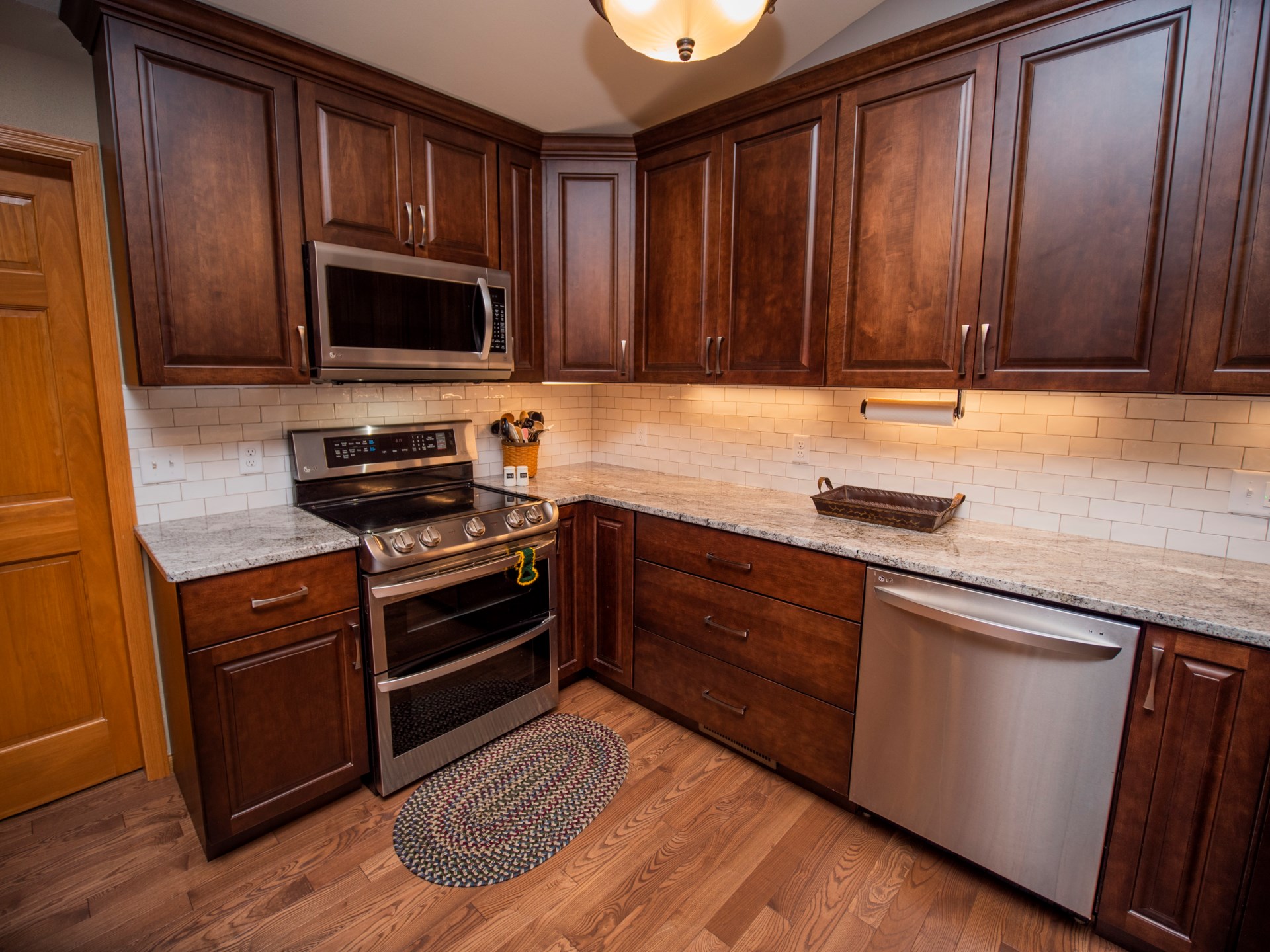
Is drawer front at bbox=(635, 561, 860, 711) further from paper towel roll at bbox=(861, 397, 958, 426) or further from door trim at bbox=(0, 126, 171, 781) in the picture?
door trim at bbox=(0, 126, 171, 781)

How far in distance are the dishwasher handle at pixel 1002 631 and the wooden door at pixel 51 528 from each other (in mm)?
2557

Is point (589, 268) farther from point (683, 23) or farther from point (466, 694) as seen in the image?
point (466, 694)

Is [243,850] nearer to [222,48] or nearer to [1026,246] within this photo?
[222,48]

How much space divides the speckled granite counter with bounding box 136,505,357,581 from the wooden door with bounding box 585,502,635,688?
3.30ft

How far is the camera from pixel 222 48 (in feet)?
5.77

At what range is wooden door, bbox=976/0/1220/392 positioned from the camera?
1464 mm

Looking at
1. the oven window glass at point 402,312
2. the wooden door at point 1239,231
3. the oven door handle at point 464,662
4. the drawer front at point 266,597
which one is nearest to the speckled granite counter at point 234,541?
the drawer front at point 266,597

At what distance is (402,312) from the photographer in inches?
83.7

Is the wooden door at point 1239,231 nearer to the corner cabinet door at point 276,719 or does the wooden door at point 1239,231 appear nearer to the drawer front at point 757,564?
the drawer front at point 757,564

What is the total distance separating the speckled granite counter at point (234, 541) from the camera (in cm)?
164

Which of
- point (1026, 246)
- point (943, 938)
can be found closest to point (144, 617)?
point (943, 938)

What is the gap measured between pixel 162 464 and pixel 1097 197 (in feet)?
9.61

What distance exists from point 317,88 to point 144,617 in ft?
6.19

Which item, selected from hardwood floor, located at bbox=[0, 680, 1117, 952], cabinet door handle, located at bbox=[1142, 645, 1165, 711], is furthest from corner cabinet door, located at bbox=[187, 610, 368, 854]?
cabinet door handle, located at bbox=[1142, 645, 1165, 711]
